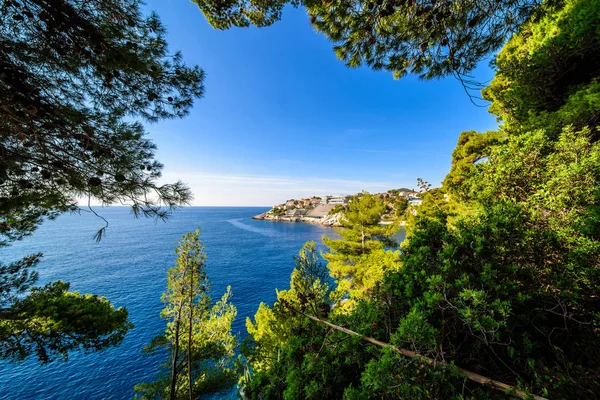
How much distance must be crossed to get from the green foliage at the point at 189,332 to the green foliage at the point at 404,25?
304 inches

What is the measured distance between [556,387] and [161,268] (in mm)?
35378

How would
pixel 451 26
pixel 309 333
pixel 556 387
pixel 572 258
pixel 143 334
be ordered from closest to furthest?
1. pixel 556 387
2. pixel 572 258
3. pixel 451 26
4. pixel 309 333
5. pixel 143 334

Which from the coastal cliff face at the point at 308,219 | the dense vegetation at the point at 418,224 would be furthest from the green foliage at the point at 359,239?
the coastal cliff face at the point at 308,219

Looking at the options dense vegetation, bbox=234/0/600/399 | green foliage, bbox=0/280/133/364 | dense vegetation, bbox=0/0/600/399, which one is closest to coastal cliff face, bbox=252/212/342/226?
green foliage, bbox=0/280/133/364

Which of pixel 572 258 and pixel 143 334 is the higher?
pixel 572 258

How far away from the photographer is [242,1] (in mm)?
4246

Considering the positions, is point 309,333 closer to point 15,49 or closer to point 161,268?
point 15,49

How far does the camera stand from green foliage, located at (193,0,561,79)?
334 cm

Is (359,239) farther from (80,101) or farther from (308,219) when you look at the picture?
(308,219)

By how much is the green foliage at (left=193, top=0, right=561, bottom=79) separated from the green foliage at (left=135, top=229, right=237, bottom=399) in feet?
25.4

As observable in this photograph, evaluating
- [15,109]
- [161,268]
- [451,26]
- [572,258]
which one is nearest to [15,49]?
[15,109]

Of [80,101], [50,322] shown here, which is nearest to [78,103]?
[80,101]

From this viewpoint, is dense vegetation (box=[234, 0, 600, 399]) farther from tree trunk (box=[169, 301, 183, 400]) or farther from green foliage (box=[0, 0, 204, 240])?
tree trunk (box=[169, 301, 183, 400])

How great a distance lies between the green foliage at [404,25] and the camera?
3340 mm
